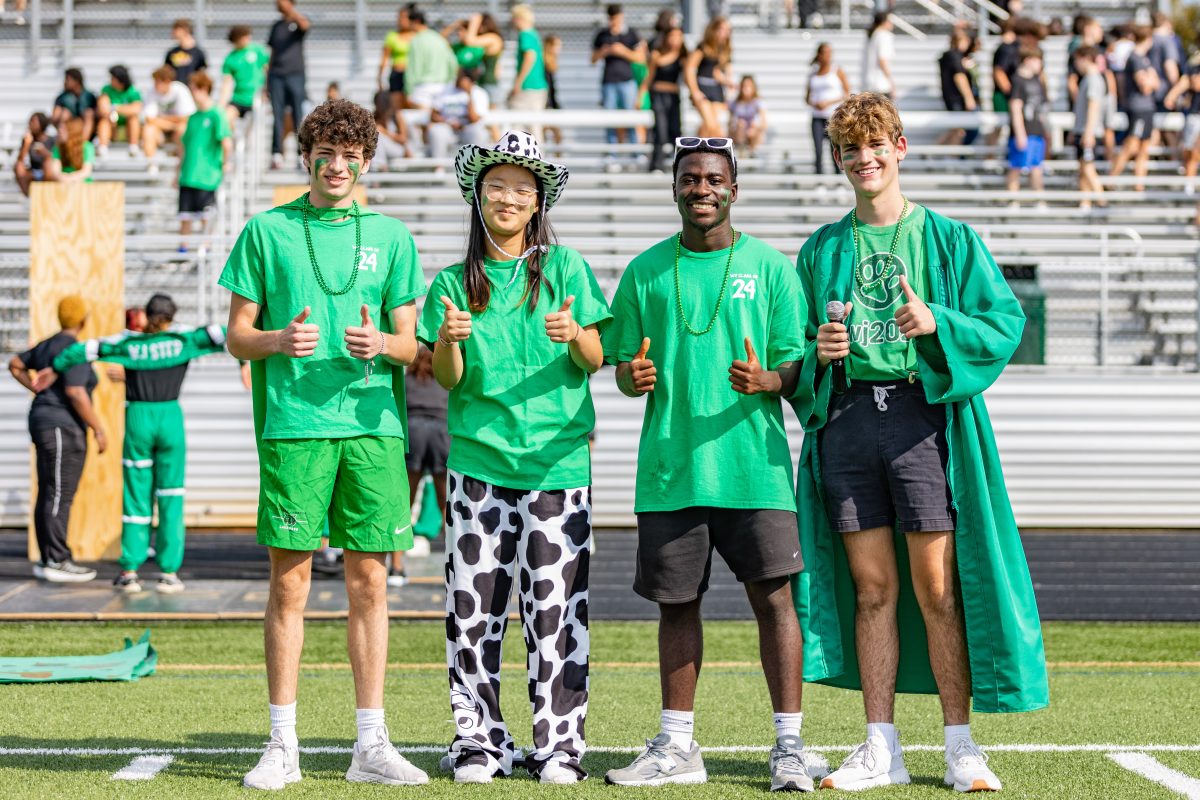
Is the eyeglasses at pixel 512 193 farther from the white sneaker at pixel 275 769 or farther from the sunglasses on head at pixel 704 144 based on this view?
the white sneaker at pixel 275 769

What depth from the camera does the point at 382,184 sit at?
16516 millimetres

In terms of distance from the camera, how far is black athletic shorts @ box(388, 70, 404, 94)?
1766cm

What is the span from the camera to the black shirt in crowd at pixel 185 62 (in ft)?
59.8

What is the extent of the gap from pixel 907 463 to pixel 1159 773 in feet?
4.04

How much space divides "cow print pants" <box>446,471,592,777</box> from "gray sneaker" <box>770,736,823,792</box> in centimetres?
61

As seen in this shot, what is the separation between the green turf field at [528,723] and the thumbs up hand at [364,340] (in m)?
1.28

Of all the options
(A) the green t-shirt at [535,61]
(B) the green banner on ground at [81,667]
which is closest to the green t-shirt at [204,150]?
(A) the green t-shirt at [535,61]

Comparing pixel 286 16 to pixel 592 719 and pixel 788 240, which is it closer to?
pixel 788 240

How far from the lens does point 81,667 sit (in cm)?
693

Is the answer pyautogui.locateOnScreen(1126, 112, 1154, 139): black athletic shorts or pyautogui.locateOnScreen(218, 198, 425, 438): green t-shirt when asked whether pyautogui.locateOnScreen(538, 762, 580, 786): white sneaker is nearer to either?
pyautogui.locateOnScreen(218, 198, 425, 438): green t-shirt

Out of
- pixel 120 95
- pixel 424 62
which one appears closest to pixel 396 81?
pixel 424 62

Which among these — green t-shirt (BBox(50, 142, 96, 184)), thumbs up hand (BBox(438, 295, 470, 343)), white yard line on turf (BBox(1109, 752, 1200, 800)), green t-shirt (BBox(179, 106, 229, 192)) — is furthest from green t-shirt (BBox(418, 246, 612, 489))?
green t-shirt (BBox(50, 142, 96, 184))

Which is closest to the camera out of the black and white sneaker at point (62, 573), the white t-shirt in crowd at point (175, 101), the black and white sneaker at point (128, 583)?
the black and white sneaker at point (128, 583)

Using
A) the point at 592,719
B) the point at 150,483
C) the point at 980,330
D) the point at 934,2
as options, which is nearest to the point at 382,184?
the point at 150,483
